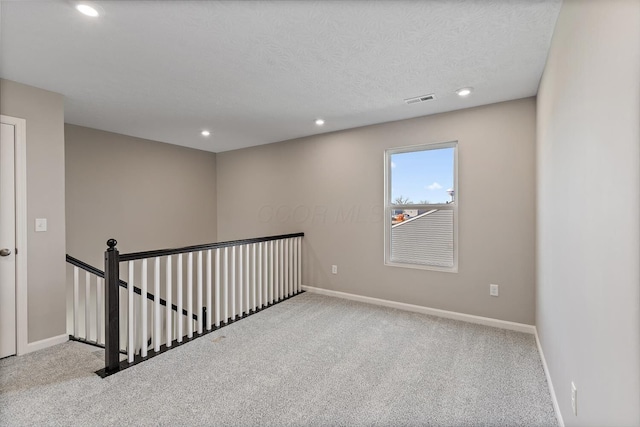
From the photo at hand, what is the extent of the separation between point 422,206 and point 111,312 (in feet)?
10.9

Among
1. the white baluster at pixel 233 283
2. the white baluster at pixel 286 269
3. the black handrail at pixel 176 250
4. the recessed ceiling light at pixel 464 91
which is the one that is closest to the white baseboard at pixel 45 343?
the black handrail at pixel 176 250

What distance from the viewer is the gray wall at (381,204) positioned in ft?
9.82

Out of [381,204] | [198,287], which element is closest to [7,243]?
[198,287]

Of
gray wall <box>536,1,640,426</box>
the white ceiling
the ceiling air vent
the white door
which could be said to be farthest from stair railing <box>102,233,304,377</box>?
gray wall <box>536,1,640,426</box>

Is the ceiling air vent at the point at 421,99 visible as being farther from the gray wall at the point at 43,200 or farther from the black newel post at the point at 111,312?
the gray wall at the point at 43,200

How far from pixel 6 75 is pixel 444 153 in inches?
168

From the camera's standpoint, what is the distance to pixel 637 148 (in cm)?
77

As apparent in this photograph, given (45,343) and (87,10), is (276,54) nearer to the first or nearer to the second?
(87,10)

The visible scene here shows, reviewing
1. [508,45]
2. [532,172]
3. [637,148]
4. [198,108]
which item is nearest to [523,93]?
[532,172]

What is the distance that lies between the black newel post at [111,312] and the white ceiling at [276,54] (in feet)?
4.77

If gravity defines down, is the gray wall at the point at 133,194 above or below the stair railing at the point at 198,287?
above

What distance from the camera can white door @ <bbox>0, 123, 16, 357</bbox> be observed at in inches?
96.9

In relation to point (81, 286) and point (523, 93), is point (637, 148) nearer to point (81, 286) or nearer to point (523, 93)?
point (523, 93)

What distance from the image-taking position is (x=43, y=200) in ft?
8.84
